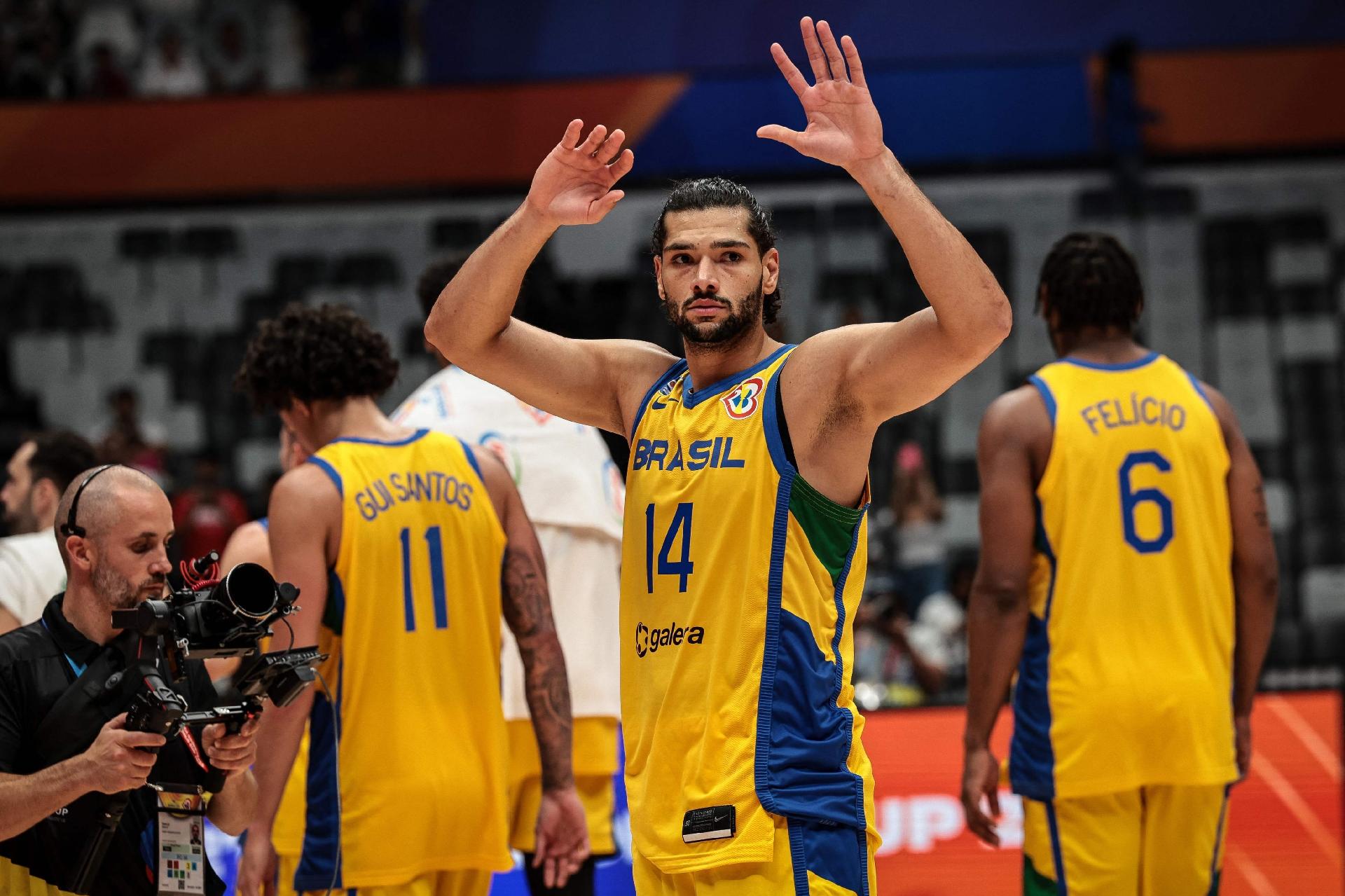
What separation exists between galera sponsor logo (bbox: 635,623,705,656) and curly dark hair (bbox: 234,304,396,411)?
1.52m

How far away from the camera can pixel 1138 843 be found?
15.0ft

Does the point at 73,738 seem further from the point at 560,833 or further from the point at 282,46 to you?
the point at 282,46

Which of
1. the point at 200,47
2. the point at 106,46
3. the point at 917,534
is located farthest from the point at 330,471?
the point at 200,47

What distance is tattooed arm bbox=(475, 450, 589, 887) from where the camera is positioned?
4469mm

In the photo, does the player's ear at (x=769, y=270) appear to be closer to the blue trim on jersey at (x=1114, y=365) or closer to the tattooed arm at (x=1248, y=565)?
the blue trim on jersey at (x=1114, y=365)

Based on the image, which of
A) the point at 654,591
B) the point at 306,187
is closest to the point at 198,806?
the point at 654,591

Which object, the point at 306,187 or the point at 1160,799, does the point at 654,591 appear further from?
the point at 306,187

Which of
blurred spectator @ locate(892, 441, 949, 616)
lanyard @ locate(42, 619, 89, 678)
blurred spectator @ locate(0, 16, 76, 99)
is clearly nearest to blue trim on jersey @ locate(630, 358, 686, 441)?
lanyard @ locate(42, 619, 89, 678)

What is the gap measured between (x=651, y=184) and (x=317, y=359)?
36.1 feet

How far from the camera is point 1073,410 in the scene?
4730 millimetres

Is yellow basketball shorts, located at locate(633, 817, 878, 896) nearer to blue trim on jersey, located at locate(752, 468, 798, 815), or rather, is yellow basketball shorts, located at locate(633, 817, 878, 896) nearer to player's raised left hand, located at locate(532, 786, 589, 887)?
blue trim on jersey, located at locate(752, 468, 798, 815)

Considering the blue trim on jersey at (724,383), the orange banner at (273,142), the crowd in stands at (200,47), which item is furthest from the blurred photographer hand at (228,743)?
the crowd in stands at (200,47)

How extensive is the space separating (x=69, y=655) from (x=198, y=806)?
0.47 meters

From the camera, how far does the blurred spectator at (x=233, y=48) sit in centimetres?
→ 1653
